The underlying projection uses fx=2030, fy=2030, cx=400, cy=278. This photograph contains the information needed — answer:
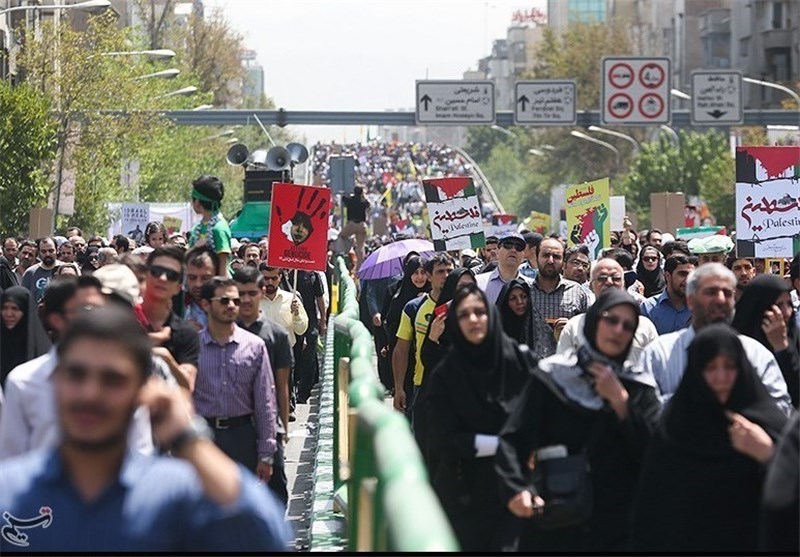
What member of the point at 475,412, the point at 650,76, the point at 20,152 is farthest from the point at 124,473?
the point at 650,76

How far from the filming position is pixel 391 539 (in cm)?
503

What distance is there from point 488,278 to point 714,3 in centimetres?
10481

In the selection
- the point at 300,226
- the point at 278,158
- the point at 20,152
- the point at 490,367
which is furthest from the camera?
the point at 20,152

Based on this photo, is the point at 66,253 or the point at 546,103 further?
the point at 546,103

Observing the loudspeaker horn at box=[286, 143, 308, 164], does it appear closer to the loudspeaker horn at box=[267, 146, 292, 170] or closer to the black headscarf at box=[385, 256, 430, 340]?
the loudspeaker horn at box=[267, 146, 292, 170]

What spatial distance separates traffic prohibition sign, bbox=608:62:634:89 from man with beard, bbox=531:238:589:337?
35083mm

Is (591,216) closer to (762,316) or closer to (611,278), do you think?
(611,278)

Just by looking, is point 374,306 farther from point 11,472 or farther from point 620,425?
point 11,472

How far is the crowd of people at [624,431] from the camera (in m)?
6.85

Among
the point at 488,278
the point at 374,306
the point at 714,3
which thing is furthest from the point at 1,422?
the point at 714,3

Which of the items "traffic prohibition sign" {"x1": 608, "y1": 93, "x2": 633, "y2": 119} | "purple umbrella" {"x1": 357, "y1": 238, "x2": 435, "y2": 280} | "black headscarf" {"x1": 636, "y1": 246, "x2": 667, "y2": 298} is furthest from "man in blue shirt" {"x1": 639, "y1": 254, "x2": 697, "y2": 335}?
"traffic prohibition sign" {"x1": 608, "y1": 93, "x2": 633, "y2": 119}

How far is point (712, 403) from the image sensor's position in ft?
22.4

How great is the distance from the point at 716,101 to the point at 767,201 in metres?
33.4

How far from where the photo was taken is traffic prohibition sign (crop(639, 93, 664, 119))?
4741 centimetres
